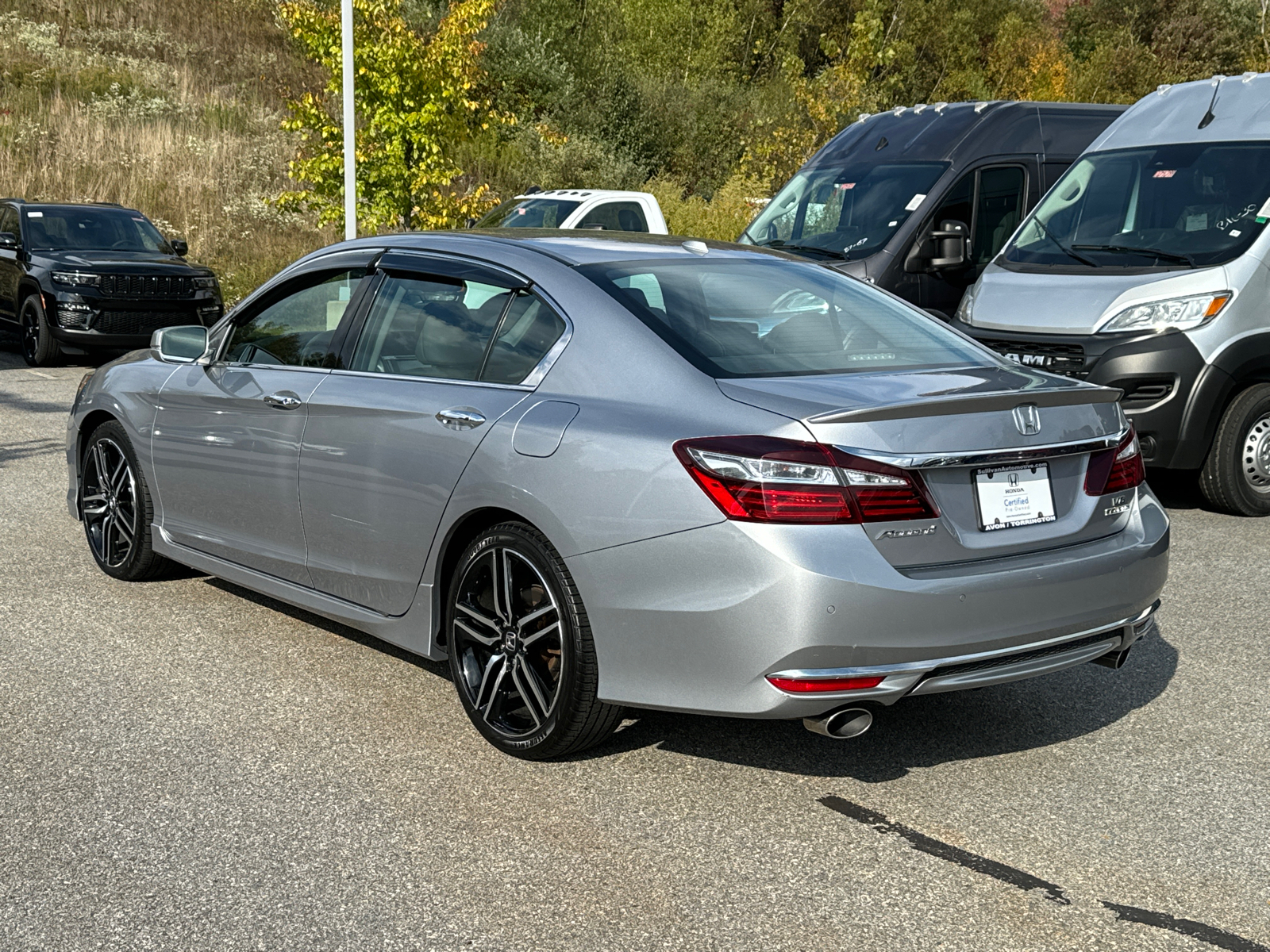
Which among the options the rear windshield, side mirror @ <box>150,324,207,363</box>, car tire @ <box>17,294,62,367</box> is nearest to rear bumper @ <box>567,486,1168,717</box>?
the rear windshield

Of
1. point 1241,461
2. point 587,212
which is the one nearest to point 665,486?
point 1241,461

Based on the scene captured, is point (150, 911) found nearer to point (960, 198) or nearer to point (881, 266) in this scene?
point (881, 266)

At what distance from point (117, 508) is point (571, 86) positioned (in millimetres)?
32033

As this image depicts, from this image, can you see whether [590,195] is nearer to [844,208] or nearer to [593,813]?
[844,208]

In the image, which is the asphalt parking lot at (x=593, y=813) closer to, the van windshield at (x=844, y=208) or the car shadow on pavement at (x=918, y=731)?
the car shadow on pavement at (x=918, y=731)

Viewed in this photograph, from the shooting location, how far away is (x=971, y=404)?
408 cm

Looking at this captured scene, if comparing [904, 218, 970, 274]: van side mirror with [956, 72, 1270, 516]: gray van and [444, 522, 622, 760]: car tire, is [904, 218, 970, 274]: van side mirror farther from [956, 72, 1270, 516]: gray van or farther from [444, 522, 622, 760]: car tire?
[444, 522, 622, 760]: car tire

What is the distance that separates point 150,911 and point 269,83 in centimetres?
3759

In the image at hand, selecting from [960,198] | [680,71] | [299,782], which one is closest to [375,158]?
[960,198]

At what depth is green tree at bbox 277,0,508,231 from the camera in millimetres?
19422

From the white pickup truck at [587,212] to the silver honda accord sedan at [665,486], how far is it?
36.4ft

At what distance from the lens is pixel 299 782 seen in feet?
14.2

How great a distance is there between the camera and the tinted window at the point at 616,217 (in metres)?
16.6

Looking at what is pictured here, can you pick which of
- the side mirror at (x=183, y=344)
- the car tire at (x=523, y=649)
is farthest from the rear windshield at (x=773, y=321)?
the side mirror at (x=183, y=344)
